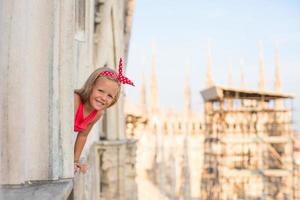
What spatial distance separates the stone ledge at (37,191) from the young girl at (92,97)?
0.62m

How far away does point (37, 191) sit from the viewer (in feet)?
4.83

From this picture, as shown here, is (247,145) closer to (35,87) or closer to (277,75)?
(277,75)

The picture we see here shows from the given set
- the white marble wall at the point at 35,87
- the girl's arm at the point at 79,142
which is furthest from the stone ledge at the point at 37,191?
the girl's arm at the point at 79,142

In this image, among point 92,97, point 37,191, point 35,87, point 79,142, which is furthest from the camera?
point 79,142

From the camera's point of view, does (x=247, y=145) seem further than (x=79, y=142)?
Yes

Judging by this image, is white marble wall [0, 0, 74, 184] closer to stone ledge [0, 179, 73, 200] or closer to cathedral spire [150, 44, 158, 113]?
stone ledge [0, 179, 73, 200]

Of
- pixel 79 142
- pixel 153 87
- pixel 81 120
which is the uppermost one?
pixel 153 87

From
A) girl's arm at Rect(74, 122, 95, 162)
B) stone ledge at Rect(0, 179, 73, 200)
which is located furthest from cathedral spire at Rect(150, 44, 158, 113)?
stone ledge at Rect(0, 179, 73, 200)

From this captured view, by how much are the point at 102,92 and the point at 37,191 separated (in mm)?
880

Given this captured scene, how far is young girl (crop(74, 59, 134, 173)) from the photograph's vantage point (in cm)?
225

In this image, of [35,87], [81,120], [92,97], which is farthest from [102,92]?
[35,87]

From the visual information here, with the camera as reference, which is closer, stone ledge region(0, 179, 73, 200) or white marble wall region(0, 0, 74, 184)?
stone ledge region(0, 179, 73, 200)

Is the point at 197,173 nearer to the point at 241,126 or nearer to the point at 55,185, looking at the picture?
the point at 241,126

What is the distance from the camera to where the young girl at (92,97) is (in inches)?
88.7
